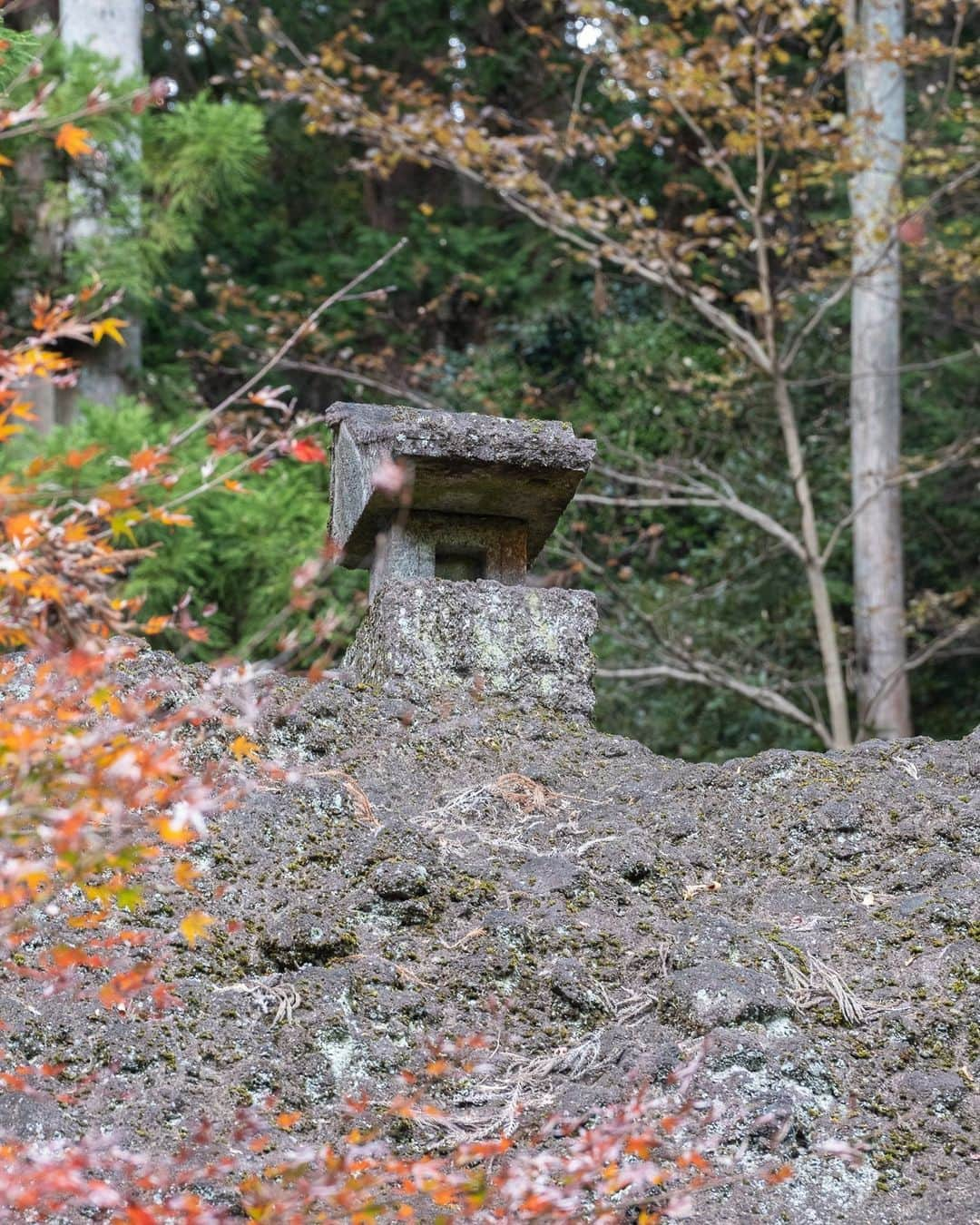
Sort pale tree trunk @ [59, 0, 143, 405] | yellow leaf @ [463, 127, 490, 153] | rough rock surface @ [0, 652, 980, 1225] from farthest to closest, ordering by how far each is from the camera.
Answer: pale tree trunk @ [59, 0, 143, 405] → yellow leaf @ [463, 127, 490, 153] → rough rock surface @ [0, 652, 980, 1225]

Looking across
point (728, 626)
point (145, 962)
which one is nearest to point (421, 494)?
point (145, 962)

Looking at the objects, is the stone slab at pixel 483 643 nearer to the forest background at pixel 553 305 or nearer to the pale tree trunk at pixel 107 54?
the forest background at pixel 553 305

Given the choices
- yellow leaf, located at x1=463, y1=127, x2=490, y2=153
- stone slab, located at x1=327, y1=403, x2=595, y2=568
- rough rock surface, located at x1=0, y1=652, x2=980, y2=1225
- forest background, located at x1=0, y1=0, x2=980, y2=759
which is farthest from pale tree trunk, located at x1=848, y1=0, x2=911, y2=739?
rough rock surface, located at x1=0, y1=652, x2=980, y2=1225

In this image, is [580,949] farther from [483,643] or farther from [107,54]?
[107,54]

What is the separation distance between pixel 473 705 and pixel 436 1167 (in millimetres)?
1365

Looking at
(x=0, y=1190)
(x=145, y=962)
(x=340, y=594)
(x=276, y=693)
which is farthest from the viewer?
(x=340, y=594)

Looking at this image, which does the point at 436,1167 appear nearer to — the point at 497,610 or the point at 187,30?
the point at 497,610

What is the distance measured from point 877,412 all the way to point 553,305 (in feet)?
9.14

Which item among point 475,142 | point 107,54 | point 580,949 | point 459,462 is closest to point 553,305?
point 475,142

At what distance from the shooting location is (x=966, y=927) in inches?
89.4

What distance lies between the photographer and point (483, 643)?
306cm

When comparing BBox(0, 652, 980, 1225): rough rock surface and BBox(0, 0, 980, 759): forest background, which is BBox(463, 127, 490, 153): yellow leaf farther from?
BBox(0, 652, 980, 1225): rough rock surface

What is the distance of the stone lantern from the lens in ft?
9.89

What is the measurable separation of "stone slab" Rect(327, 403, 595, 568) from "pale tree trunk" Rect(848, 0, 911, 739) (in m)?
5.12
